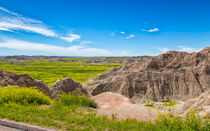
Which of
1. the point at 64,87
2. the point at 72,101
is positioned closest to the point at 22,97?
the point at 72,101

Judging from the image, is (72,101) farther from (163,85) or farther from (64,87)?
(163,85)

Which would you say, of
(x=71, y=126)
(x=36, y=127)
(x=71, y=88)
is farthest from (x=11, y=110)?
(x=71, y=88)

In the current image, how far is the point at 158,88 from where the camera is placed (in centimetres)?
2750

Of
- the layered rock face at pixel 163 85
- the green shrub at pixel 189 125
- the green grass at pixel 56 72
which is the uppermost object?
the green shrub at pixel 189 125

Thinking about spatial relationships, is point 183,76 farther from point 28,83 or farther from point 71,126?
point 71,126

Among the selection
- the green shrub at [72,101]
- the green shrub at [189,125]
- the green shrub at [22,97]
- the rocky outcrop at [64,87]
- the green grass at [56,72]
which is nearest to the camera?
the green shrub at [189,125]

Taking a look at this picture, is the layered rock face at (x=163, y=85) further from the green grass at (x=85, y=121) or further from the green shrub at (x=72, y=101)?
the green grass at (x=85, y=121)

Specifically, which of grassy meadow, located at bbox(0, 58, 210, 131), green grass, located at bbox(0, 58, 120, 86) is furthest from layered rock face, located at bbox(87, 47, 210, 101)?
green grass, located at bbox(0, 58, 120, 86)

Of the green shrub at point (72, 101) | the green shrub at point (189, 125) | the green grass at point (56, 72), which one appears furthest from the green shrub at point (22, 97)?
the green grass at point (56, 72)

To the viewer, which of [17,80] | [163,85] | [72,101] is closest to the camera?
[72,101]

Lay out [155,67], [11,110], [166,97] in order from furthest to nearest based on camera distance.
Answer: [155,67] < [166,97] < [11,110]

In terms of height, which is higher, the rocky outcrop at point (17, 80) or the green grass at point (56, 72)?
the rocky outcrop at point (17, 80)

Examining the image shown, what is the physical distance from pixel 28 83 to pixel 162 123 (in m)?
15.6

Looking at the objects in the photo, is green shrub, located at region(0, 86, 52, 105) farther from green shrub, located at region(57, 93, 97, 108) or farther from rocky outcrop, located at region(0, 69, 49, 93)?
rocky outcrop, located at region(0, 69, 49, 93)
